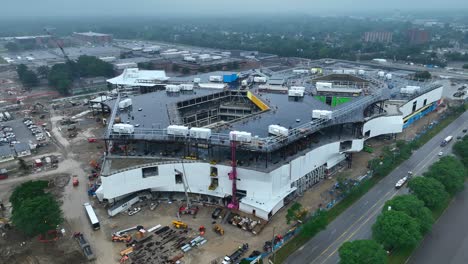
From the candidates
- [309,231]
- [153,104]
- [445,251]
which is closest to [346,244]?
[309,231]

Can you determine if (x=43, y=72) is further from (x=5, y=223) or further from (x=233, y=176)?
(x=233, y=176)

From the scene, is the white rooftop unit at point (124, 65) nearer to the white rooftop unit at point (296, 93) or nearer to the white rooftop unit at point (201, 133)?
the white rooftop unit at point (296, 93)

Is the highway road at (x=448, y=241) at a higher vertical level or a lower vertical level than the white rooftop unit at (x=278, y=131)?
lower

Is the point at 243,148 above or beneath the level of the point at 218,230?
above

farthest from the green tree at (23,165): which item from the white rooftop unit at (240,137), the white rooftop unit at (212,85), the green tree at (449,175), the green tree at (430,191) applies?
the green tree at (449,175)

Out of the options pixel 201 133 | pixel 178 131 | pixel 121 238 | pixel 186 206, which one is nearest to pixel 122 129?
pixel 178 131

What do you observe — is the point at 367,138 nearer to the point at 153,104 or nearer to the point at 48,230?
the point at 153,104

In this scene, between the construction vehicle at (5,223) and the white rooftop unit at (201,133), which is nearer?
the construction vehicle at (5,223)
